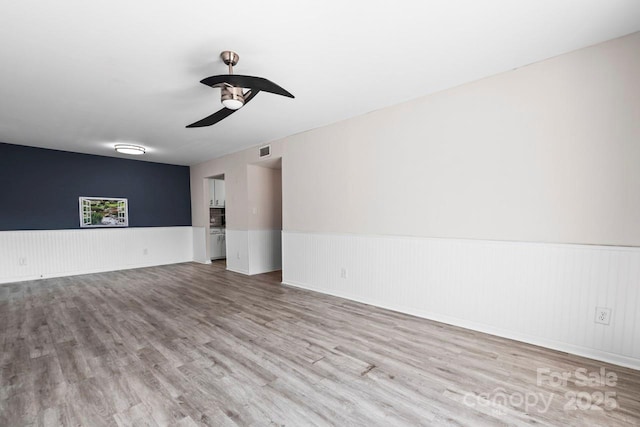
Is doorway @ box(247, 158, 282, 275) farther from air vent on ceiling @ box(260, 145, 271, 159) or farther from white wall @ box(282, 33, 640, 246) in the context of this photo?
white wall @ box(282, 33, 640, 246)

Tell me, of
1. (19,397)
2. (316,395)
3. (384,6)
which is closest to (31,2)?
(384,6)

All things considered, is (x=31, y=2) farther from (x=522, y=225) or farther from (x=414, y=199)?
(x=522, y=225)

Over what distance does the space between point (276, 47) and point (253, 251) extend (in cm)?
413

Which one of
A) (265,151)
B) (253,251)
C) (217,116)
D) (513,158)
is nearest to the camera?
(513,158)

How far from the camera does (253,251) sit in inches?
223

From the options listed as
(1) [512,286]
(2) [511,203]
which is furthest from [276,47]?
(1) [512,286]

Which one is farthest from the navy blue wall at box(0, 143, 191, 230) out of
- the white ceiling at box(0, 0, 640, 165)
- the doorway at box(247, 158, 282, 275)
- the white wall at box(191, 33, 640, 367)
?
the white wall at box(191, 33, 640, 367)

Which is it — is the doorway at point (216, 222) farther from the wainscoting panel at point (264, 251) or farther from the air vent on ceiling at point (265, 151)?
the air vent on ceiling at point (265, 151)

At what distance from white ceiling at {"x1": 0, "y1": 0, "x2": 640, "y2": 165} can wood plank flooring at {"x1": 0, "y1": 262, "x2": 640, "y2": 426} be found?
2.49 metres

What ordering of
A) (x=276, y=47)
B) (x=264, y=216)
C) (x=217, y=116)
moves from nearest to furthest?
(x=276, y=47)
(x=217, y=116)
(x=264, y=216)

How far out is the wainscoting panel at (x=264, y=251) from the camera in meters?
5.64

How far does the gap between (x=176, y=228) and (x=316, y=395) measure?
6566 millimetres

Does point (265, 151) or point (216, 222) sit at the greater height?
point (265, 151)

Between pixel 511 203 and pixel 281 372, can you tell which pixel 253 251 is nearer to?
pixel 281 372
